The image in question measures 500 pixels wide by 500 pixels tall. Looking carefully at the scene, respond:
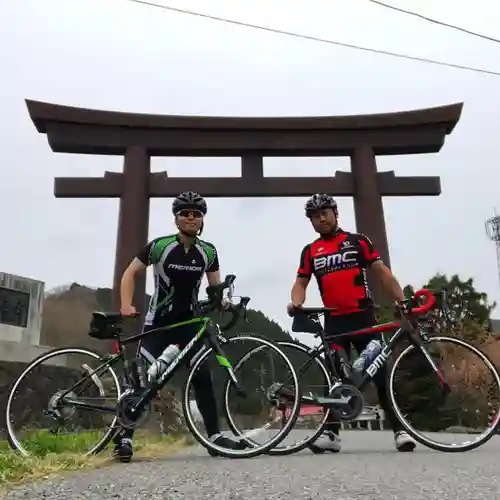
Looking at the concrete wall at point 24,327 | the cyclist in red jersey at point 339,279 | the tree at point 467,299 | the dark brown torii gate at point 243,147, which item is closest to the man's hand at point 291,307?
the cyclist in red jersey at point 339,279

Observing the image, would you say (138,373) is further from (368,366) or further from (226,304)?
(368,366)

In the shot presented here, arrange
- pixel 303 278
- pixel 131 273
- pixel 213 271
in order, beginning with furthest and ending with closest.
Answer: pixel 303 278
pixel 213 271
pixel 131 273

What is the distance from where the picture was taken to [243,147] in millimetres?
9680

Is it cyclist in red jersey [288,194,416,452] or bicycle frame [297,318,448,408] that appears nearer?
bicycle frame [297,318,448,408]

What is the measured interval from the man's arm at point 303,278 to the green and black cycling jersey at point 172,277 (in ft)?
2.15

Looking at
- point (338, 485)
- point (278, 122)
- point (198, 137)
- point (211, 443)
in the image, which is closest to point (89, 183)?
point (198, 137)

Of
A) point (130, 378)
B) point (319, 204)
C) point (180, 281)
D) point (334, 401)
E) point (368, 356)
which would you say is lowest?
point (334, 401)

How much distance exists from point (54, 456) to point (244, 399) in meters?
1.00

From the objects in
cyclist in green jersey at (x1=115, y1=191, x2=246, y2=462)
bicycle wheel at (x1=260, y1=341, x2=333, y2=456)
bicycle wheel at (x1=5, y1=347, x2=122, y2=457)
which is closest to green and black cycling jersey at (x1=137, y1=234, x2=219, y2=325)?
cyclist in green jersey at (x1=115, y1=191, x2=246, y2=462)

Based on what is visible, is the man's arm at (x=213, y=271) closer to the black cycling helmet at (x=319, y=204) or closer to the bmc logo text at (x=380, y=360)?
the black cycling helmet at (x=319, y=204)

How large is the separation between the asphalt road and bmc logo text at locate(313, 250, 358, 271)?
134 centimetres

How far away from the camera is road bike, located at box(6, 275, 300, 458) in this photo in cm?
312

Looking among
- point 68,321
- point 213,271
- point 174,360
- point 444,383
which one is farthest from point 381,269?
point 68,321

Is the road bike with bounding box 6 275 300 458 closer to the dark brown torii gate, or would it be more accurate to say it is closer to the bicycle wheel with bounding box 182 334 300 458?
the bicycle wheel with bounding box 182 334 300 458
